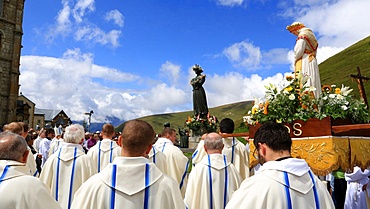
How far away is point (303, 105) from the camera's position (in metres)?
4.97

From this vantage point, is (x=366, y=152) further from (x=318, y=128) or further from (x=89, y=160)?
(x=89, y=160)

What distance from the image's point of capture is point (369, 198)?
7.40 metres

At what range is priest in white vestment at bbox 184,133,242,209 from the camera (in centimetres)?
514

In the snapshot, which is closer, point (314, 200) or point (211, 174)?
point (314, 200)

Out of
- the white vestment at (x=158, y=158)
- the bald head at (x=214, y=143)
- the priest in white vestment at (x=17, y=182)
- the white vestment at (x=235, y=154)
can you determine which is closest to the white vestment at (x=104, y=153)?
the white vestment at (x=158, y=158)

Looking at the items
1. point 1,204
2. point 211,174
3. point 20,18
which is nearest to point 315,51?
point 211,174

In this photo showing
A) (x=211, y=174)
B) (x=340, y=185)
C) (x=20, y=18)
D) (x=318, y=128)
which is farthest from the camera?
(x=20, y=18)

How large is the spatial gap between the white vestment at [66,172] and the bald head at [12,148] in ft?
9.05

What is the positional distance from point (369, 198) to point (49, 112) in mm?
131493

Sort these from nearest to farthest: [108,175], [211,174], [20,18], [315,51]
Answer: [108,175], [211,174], [315,51], [20,18]

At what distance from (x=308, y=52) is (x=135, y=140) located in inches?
178

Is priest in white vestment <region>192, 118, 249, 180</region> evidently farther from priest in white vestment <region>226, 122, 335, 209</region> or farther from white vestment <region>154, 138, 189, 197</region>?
priest in white vestment <region>226, 122, 335, 209</region>

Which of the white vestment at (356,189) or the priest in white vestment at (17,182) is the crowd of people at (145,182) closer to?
the priest in white vestment at (17,182)

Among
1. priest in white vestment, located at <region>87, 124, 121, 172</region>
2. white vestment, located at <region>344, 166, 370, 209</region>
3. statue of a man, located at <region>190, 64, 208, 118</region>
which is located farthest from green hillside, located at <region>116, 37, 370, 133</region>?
priest in white vestment, located at <region>87, 124, 121, 172</region>
